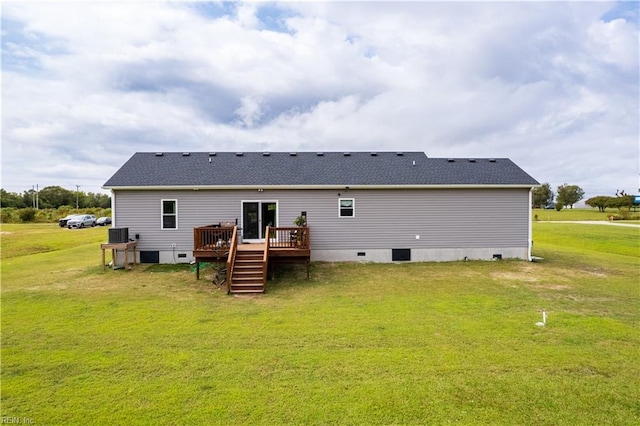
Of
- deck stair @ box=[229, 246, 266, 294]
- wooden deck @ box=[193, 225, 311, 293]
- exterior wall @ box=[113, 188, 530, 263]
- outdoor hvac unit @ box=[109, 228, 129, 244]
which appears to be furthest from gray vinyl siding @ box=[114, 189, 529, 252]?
deck stair @ box=[229, 246, 266, 294]

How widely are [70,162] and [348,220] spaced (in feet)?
121

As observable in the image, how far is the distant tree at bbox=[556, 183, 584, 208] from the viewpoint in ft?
283

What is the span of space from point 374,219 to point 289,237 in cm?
398

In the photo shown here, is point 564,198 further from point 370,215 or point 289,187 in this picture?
point 289,187

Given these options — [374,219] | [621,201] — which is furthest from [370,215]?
[621,201]

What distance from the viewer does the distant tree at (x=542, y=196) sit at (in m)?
83.6

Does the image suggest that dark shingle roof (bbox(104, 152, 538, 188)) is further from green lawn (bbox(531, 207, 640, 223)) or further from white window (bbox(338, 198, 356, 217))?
green lawn (bbox(531, 207, 640, 223))

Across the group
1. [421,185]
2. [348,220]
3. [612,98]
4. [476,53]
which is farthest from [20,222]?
[612,98]

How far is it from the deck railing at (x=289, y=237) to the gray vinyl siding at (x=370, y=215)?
1.27m

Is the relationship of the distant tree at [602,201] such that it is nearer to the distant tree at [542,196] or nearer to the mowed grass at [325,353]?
the distant tree at [542,196]

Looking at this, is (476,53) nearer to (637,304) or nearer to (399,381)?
(637,304)

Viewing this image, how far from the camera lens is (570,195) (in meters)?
86.4

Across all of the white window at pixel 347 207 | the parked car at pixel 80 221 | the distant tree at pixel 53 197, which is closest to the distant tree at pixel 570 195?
the white window at pixel 347 207

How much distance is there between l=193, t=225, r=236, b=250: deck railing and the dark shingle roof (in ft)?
8.02
